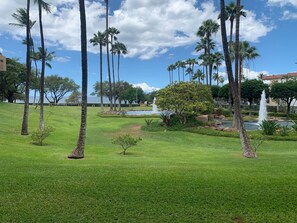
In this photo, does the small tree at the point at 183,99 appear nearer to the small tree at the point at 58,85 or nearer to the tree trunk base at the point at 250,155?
the tree trunk base at the point at 250,155

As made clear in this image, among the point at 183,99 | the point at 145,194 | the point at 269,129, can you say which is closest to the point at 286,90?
the point at 183,99

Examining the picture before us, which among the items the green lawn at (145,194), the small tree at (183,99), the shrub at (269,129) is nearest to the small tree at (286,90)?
the small tree at (183,99)

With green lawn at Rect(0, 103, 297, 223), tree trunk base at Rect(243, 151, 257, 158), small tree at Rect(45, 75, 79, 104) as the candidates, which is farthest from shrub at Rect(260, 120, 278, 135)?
small tree at Rect(45, 75, 79, 104)

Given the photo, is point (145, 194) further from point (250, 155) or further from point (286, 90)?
point (286, 90)

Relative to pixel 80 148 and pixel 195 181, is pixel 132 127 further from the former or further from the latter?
pixel 195 181

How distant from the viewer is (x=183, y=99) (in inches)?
1206

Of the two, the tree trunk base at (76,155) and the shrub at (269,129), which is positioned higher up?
the shrub at (269,129)

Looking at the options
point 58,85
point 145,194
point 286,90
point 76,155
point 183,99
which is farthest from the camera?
point 58,85

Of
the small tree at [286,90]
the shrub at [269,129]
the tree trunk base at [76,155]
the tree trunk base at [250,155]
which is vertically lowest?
the tree trunk base at [250,155]

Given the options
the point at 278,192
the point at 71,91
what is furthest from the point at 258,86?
the point at 71,91

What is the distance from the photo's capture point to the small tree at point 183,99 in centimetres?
3042

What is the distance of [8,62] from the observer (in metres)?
57.1

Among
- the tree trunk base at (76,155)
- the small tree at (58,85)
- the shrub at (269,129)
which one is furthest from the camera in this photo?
the small tree at (58,85)

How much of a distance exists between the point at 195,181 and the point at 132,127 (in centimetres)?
2361
